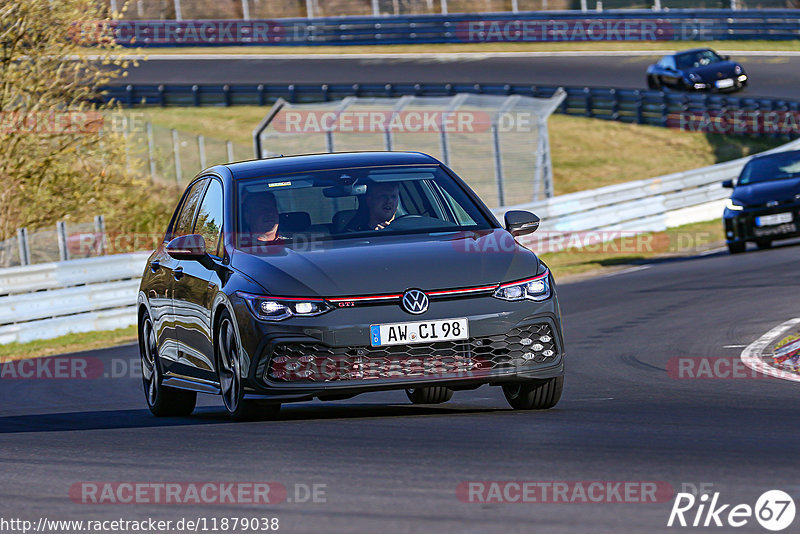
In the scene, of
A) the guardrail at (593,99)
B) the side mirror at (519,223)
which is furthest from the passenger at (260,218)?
the guardrail at (593,99)

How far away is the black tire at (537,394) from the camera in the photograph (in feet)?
27.4

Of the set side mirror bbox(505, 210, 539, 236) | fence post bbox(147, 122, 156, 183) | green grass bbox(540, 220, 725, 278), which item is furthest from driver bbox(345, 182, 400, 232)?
fence post bbox(147, 122, 156, 183)

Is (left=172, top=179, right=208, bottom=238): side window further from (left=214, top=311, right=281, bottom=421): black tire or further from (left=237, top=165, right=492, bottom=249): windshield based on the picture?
(left=214, top=311, right=281, bottom=421): black tire

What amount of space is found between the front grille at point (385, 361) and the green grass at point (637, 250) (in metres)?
14.9

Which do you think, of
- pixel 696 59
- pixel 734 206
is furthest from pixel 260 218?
pixel 696 59

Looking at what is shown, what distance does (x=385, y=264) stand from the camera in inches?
311

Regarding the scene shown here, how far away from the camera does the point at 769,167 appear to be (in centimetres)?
2325

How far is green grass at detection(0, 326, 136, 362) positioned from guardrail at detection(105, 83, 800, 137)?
53.6 ft

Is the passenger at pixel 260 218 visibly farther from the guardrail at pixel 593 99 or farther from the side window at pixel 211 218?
the guardrail at pixel 593 99

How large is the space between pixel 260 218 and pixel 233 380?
108cm

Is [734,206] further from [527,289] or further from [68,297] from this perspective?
[527,289]

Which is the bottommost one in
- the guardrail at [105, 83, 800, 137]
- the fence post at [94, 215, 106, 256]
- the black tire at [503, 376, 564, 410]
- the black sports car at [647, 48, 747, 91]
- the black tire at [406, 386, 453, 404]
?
the guardrail at [105, 83, 800, 137]

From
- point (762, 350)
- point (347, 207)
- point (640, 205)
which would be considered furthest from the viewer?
point (640, 205)

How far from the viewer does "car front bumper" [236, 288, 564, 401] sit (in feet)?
25.2
